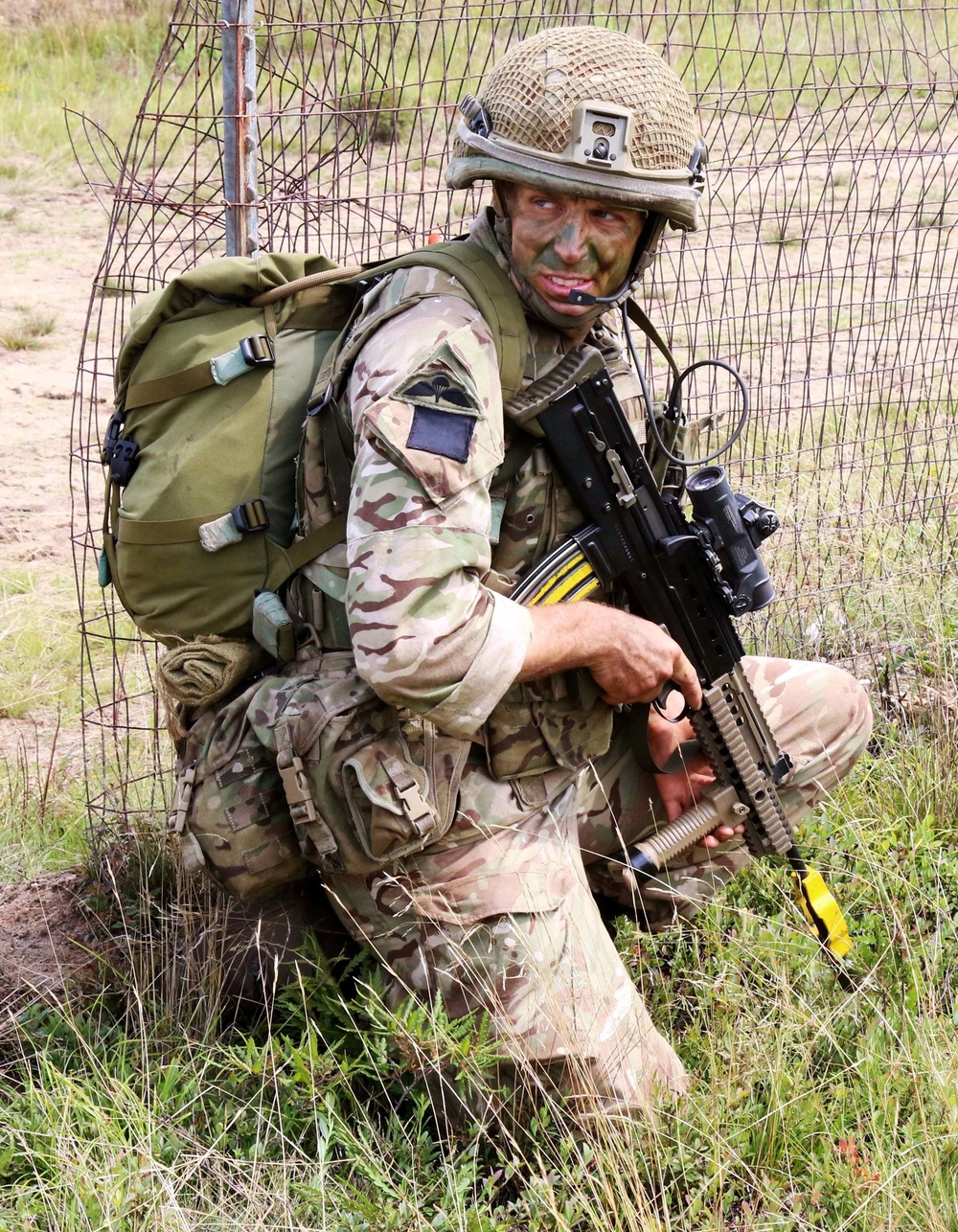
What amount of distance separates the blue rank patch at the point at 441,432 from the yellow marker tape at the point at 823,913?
1.43 meters

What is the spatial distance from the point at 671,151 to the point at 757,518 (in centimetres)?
82

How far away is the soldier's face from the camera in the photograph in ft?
8.95

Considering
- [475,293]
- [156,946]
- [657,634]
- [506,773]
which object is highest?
[475,293]

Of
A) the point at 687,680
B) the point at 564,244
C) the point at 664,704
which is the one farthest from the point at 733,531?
the point at 564,244

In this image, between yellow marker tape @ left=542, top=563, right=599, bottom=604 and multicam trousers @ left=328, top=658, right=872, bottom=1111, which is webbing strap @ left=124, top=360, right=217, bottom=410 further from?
multicam trousers @ left=328, top=658, right=872, bottom=1111

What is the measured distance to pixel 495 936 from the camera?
9.36 ft

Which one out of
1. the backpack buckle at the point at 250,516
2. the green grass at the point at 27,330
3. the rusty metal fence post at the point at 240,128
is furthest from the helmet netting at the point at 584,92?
the green grass at the point at 27,330

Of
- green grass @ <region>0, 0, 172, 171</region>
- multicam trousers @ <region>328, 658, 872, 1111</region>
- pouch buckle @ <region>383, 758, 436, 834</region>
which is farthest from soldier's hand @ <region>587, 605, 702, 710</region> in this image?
green grass @ <region>0, 0, 172, 171</region>

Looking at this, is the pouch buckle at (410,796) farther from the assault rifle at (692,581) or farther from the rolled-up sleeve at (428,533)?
the assault rifle at (692,581)

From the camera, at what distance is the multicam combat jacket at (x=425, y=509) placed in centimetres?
249

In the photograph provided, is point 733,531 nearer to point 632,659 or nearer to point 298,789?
point 632,659

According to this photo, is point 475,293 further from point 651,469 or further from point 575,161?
point 651,469

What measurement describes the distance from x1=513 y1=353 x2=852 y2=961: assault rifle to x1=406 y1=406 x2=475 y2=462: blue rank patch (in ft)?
1.08

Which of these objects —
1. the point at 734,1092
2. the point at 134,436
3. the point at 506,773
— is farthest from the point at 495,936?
the point at 134,436
